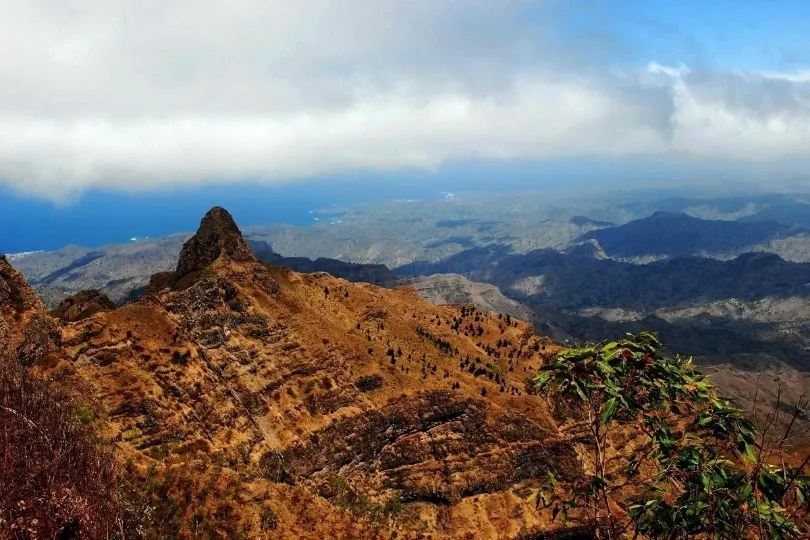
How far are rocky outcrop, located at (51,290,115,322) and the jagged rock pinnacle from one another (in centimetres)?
1494

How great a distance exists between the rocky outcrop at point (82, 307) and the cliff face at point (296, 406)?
11281mm

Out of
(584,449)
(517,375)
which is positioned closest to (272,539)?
(584,449)

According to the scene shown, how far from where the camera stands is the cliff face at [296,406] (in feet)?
201

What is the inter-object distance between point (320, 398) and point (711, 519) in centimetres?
7673

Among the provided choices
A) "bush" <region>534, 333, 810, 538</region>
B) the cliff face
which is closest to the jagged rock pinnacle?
the cliff face

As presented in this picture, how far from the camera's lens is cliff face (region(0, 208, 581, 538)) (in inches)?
2406

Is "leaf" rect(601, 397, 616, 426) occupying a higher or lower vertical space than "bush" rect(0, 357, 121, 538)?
higher

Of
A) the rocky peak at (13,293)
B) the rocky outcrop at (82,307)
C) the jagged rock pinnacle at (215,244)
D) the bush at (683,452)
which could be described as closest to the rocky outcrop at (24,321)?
the rocky peak at (13,293)

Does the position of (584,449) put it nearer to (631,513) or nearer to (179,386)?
(179,386)

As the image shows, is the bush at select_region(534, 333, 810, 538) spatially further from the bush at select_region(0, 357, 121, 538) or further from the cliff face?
the cliff face

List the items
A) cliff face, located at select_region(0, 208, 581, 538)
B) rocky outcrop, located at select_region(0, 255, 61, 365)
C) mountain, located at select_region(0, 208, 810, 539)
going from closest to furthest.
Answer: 1. mountain, located at select_region(0, 208, 810, 539)
2. rocky outcrop, located at select_region(0, 255, 61, 365)
3. cliff face, located at select_region(0, 208, 581, 538)

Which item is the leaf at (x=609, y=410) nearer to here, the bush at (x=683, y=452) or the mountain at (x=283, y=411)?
the bush at (x=683, y=452)

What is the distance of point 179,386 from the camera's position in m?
72.3

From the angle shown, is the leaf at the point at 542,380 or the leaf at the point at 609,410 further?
the leaf at the point at 542,380
